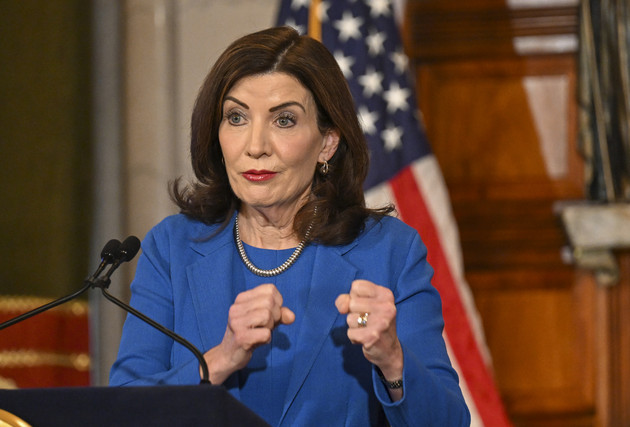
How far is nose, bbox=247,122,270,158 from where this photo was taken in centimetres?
179

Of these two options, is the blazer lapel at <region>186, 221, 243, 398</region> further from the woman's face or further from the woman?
the woman's face

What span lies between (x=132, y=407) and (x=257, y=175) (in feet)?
2.33

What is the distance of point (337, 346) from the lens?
178 centimetres

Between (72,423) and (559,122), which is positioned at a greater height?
(559,122)

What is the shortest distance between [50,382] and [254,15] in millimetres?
1982

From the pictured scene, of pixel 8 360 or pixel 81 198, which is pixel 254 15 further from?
pixel 8 360

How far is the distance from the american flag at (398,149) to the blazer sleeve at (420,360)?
4.91 feet

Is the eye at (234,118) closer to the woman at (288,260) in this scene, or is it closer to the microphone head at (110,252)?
the woman at (288,260)

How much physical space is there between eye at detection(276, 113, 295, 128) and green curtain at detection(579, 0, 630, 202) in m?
2.49

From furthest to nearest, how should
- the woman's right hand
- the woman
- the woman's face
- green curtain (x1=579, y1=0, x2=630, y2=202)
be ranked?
green curtain (x1=579, y1=0, x2=630, y2=202) < the woman's face < the woman < the woman's right hand

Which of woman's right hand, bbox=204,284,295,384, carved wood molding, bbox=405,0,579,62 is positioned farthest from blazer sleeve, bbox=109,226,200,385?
carved wood molding, bbox=405,0,579,62

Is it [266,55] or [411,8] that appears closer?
[266,55]

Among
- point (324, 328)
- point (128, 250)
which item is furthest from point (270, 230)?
point (128, 250)

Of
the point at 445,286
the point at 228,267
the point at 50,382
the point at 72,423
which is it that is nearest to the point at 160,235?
the point at 228,267
